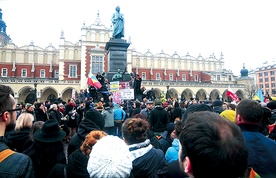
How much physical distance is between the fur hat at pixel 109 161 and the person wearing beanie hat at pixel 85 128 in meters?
1.65

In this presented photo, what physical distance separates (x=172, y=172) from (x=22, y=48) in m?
44.2

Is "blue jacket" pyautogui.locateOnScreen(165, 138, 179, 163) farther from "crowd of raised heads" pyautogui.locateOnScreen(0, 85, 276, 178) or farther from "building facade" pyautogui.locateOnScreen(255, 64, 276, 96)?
"building facade" pyautogui.locateOnScreen(255, 64, 276, 96)

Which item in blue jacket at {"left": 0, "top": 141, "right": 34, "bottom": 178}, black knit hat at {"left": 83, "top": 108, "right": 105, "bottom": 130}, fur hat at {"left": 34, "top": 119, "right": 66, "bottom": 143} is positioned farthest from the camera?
black knit hat at {"left": 83, "top": 108, "right": 105, "bottom": 130}

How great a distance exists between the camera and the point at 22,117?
3592mm

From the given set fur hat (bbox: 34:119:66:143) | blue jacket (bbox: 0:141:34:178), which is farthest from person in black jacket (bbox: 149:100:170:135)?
blue jacket (bbox: 0:141:34:178)

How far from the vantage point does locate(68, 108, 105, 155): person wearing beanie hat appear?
3.22m

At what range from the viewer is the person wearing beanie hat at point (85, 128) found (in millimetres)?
3223

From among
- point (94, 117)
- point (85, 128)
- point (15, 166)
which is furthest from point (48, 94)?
point (15, 166)

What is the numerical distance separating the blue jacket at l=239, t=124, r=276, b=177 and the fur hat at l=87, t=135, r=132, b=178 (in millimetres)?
1218

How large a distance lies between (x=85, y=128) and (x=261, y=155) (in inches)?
99.8

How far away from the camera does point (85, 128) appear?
3.35 metres

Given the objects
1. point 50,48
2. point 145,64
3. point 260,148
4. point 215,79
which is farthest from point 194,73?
point 260,148

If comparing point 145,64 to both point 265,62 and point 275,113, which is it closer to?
point 275,113

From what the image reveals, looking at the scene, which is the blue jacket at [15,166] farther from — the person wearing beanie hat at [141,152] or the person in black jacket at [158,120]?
the person in black jacket at [158,120]
